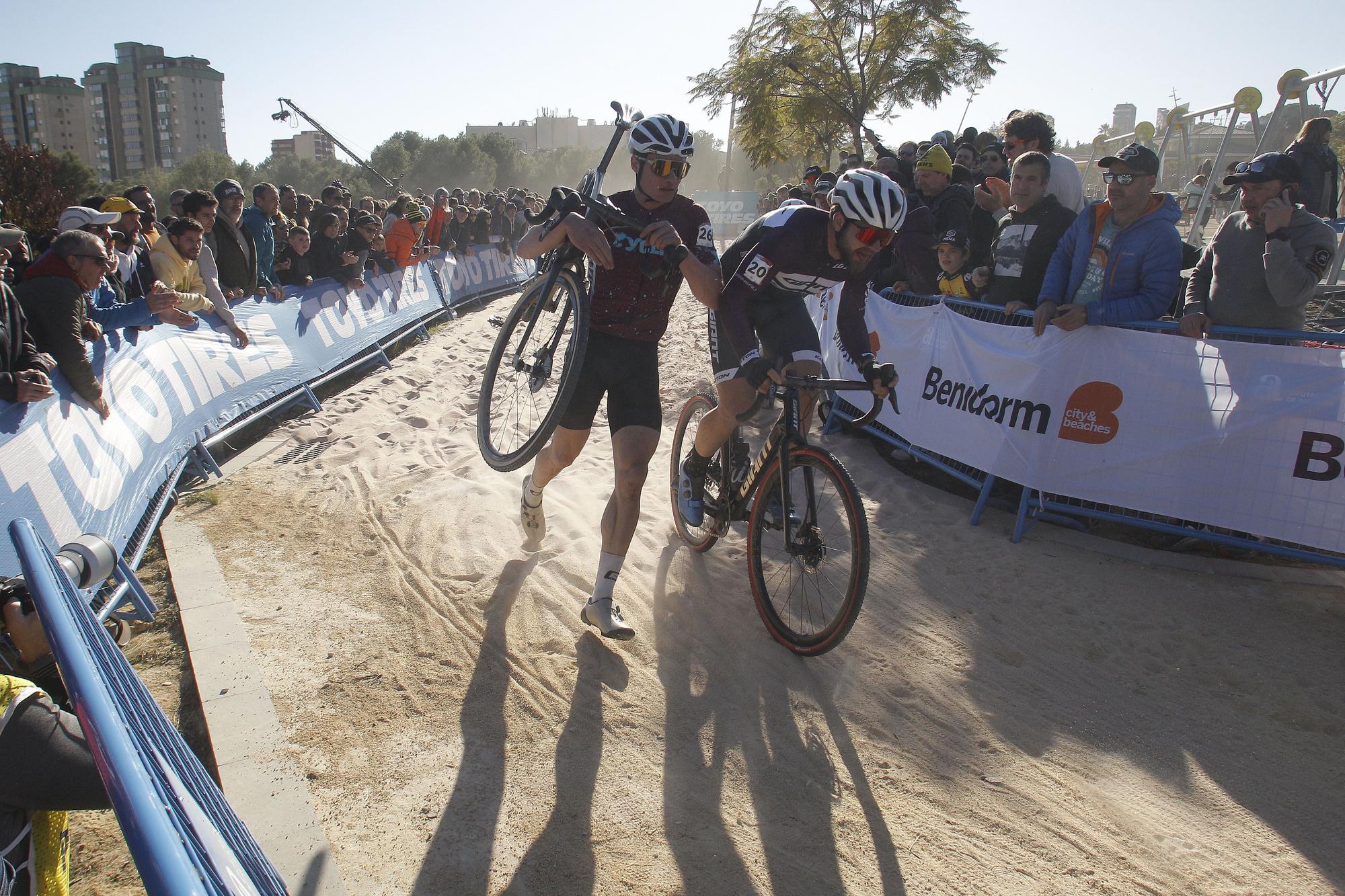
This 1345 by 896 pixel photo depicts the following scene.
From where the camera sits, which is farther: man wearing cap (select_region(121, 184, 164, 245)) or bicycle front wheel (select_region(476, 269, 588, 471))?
man wearing cap (select_region(121, 184, 164, 245))

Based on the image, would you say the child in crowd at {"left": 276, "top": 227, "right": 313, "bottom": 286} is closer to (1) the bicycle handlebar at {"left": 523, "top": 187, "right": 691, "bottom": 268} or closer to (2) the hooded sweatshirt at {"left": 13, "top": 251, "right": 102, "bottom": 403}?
(2) the hooded sweatshirt at {"left": 13, "top": 251, "right": 102, "bottom": 403}

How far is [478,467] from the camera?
20.6 ft

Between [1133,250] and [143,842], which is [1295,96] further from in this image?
[143,842]

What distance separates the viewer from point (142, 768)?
1.34 m

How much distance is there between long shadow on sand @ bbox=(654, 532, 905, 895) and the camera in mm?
2691

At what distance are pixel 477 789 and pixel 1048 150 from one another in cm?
660

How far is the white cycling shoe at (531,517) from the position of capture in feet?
15.3

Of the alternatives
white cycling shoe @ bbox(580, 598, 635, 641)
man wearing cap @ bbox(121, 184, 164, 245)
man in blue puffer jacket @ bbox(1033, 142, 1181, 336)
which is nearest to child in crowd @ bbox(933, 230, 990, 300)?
man in blue puffer jacket @ bbox(1033, 142, 1181, 336)

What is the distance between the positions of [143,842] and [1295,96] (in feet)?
51.0

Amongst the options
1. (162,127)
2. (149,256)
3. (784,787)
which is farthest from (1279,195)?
(162,127)

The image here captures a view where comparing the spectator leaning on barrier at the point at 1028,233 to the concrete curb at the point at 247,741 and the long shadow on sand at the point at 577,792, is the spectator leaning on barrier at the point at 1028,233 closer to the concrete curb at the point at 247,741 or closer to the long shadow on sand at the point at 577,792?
the long shadow on sand at the point at 577,792

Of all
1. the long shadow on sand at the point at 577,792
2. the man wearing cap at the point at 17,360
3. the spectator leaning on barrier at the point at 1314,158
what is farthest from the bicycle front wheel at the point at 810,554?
the spectator leaning on barrier at the point at 1314,158

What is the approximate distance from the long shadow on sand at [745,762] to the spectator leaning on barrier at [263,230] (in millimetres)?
6849

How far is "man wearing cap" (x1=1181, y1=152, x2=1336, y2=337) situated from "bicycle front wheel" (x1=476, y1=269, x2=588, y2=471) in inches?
144
